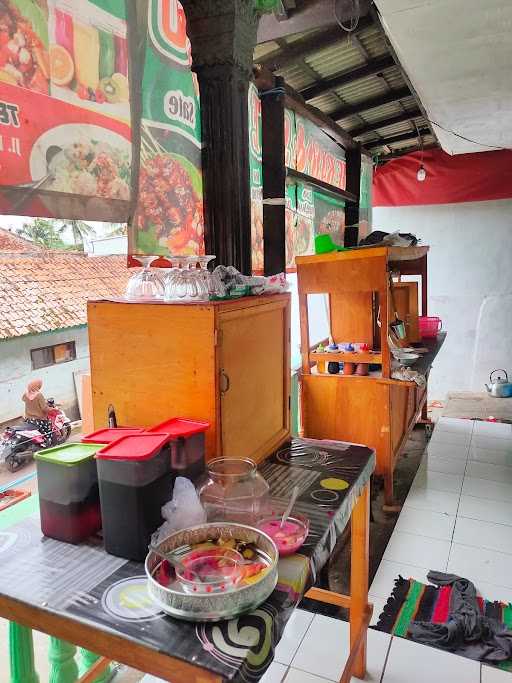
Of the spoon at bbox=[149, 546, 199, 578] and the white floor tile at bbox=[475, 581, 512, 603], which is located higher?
the spoon at bbox=[149, 546, 199, 578]

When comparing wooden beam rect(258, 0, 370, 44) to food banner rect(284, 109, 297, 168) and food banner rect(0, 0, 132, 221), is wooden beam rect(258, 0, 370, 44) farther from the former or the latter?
food banner rect(0, 0, 132, 221)

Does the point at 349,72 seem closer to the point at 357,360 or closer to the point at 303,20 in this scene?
the point at 303,20

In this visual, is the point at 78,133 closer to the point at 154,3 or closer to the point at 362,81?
the point at 154,3

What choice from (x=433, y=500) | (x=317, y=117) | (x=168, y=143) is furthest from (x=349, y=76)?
(x=433, y=500)

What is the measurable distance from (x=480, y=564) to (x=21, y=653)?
266 cm

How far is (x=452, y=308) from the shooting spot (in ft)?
25.7

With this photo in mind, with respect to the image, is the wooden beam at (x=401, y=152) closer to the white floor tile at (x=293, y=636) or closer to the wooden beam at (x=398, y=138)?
the wooden beam at (x=398, y=138)

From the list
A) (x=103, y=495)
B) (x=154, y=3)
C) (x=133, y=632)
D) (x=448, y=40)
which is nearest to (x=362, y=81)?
(x=448, y=40)

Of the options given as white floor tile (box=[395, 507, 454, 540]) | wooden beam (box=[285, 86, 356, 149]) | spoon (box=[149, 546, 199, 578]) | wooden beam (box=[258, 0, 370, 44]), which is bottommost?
white floor tile (box=[395, 507, 454, 540])

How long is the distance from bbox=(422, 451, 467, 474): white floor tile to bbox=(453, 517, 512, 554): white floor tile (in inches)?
36.7

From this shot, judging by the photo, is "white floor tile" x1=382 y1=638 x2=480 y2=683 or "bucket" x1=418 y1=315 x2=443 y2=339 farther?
"bucket" x1=418 y1=315 x2=443 y2=339

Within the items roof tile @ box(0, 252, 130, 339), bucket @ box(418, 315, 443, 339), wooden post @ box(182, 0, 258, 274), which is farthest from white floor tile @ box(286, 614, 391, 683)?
bucket @ box(418, 315, 443, 339)

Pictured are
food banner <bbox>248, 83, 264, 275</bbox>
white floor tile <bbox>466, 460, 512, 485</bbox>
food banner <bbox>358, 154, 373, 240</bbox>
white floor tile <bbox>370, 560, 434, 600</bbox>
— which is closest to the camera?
white floor tile <bbox>370, 560, 434, 600</bbox>

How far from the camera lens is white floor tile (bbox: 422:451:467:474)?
453 centimetres
